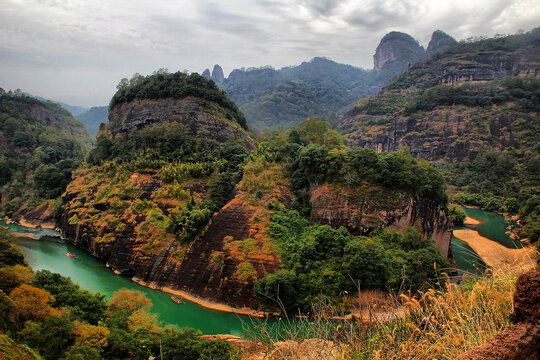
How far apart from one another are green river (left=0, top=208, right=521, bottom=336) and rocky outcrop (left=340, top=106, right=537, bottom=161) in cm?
1795

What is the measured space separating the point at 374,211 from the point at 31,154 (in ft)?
158

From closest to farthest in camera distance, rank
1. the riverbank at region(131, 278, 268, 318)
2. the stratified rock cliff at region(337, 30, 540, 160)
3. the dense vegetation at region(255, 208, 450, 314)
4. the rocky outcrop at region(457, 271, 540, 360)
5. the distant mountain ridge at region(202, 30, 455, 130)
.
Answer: the rocky outcrop at region(457, 271, 540, 360) < the dense vegetation at region(255, 208, 450, 314) < the riverbank at region(131, 278, 268, 318) < the stratified rock cliff at region(337, 30, 540, 160) < the distant mountain ridge at region(202, 30, 455, 130)

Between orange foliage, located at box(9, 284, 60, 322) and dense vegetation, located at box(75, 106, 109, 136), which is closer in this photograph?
orange foliage, located at box(9, 284, 60, 322)

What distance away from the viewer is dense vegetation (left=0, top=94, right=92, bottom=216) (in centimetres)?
3291

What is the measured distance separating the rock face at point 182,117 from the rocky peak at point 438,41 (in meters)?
122

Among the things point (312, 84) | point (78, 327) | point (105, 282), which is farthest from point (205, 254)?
point (312, 84)

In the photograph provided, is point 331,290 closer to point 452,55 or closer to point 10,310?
point 10,310

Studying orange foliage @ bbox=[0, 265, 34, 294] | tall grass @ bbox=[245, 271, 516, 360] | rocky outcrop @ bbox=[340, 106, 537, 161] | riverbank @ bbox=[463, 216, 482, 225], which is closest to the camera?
tall grass @ bbox=[245, 271, 516, 360]

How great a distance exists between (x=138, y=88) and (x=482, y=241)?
40036 mm

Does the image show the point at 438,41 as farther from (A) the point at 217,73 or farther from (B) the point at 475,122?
(A) the point at 217,73

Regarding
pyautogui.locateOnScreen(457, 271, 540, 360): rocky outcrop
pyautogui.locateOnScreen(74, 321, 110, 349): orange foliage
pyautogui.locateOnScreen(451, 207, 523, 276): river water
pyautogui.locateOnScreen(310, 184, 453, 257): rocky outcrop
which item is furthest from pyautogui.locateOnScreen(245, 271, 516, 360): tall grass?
pyautogui.locateOnScreen(451, 207, 523, 276): river water

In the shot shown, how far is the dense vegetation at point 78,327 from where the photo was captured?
8.39 metres

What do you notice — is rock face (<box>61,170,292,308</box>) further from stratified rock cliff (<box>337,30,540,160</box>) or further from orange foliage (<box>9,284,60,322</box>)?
stratified rock cliff (<box>337,30,540,160</box>)

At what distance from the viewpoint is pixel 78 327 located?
938 cm
